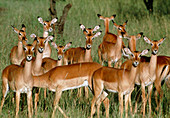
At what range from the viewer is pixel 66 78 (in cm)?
559

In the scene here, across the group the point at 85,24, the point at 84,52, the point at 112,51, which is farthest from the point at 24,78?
the point at 85,24

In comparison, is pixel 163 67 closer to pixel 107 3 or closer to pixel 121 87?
pixel 121 87

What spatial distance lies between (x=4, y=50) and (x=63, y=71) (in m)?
3.36

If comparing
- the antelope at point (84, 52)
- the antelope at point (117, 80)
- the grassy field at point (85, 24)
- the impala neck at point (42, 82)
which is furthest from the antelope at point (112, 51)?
the impala neck at point (42, 82)

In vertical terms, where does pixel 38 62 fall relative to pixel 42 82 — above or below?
above

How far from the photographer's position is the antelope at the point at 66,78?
549cm

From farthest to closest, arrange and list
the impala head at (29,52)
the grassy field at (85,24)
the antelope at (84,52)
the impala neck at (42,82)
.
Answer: the antelope at (84,52) < the grassy field at (85,24) < the impala neck at (42,82) < the impala head at (29,52)

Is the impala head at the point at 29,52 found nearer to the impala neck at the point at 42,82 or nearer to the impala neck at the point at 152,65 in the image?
the impala neck at the point at 42,82

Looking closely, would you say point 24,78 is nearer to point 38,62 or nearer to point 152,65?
point 38,62

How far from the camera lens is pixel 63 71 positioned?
564 centimetres

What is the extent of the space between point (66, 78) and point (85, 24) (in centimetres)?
734

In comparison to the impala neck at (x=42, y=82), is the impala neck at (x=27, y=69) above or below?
above

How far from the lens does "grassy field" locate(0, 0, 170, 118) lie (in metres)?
5.62

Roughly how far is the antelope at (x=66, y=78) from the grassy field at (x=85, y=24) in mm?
217
